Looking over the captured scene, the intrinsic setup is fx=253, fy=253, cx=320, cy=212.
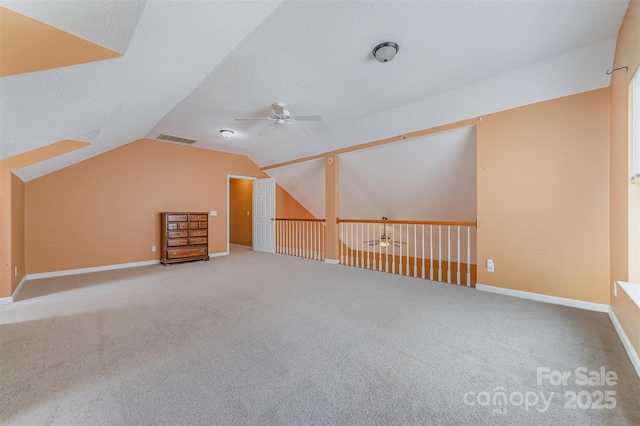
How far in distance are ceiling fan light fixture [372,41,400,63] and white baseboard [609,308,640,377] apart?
9.80 feet

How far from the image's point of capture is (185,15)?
5.03 feet

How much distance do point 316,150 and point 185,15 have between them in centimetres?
416

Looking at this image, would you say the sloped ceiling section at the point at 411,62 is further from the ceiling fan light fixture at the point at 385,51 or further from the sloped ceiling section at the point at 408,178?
the sloped ceiling section at the point at 408,178

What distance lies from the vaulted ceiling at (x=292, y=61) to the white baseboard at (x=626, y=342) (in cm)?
237

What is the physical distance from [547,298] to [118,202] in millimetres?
7076

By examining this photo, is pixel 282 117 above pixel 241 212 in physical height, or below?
above

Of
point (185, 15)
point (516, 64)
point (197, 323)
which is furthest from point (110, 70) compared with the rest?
point (516, 64)

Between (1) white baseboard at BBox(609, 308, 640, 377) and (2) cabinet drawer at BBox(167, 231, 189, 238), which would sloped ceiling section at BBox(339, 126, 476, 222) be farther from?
(2) cabinet drawer at BBox(167, 231, 189, 238)

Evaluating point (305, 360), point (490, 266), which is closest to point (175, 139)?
point (305, 360)

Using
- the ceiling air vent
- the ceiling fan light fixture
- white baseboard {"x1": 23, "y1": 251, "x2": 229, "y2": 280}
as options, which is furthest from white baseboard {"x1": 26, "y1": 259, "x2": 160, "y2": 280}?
the ceiling fan light fixture

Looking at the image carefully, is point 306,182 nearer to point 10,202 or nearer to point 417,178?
point 417,178

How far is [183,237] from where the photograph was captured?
5.34m

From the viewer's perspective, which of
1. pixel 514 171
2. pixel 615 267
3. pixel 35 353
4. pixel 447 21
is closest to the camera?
pixel 35 353

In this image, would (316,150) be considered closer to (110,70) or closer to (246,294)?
(246,294)
